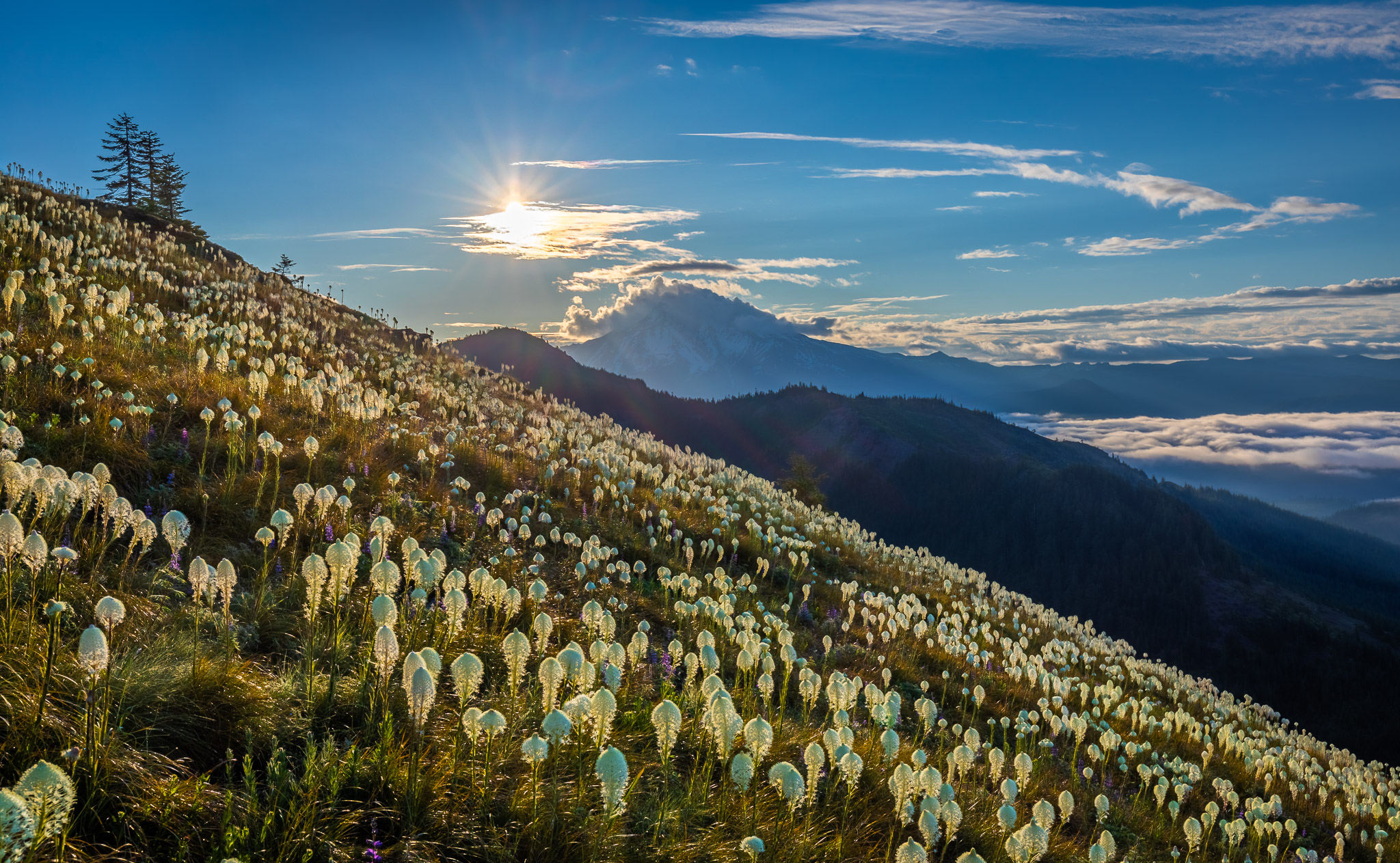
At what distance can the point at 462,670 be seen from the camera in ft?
12.8

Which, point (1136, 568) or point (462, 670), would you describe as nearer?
point (462, 670)

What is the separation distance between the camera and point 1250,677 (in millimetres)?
123250

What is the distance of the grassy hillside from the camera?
3.58 metres

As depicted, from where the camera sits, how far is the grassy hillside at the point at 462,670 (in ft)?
11.8

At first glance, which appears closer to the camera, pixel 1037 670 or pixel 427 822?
pixel 427 822

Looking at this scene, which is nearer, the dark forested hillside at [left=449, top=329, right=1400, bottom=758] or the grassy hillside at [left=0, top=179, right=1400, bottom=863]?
the grassy hillside at [left=0, top=179, right=1400, bottom=863]

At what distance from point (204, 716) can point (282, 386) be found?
10027 mm

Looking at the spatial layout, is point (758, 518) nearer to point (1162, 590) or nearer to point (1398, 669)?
point (1398, 669)

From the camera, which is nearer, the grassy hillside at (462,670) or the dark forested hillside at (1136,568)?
the grassy hillside at (462,670)

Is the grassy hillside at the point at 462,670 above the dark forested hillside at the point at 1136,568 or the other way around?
above

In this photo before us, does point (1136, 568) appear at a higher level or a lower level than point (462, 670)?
lower

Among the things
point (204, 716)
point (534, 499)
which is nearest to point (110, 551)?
point (204, 716)

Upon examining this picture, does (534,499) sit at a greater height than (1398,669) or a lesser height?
greater

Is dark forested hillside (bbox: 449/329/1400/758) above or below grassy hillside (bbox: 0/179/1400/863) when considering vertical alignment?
below
